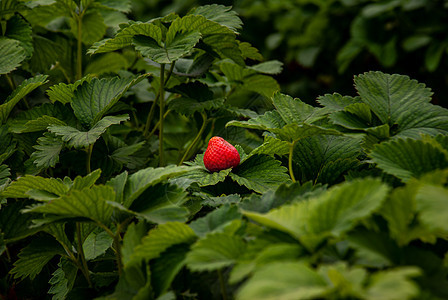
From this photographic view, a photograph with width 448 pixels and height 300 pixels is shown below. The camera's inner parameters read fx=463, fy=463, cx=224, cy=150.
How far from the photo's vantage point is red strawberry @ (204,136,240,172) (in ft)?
2.83

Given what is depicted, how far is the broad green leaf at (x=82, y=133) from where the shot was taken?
2.73 feet

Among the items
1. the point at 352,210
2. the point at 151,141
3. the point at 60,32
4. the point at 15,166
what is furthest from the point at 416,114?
the point at 60,32

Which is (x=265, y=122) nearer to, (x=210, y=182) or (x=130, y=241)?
(x=210, y=182)

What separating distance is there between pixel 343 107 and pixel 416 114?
0.43ft

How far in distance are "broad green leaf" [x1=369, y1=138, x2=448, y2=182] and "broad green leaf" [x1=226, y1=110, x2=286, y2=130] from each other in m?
0.23

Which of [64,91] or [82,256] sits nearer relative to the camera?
[82,256]

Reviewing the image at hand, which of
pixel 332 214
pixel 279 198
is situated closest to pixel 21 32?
pixel 279 198

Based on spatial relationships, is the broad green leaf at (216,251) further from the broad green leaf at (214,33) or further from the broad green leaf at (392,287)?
the broad green leaf at (214,33)

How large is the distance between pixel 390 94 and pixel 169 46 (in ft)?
1.49

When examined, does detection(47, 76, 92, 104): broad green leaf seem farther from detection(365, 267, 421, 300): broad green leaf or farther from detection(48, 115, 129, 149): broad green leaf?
detection(365, 267, 421, 300): broad green leaf

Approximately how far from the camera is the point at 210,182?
2.70 feet

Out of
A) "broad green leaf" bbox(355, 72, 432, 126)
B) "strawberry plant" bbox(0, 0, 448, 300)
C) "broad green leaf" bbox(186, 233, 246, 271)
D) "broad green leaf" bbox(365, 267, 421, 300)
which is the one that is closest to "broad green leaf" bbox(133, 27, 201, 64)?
"strawberry plant" bbox(0, 0, 448, 300)

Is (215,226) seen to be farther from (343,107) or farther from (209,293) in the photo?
(343,107)

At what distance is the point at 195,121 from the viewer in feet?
4.15
